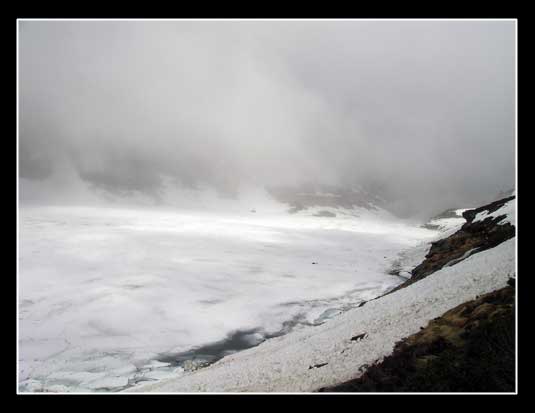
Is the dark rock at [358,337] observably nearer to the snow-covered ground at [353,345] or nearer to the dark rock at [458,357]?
the snow-covered ground at [353,345]

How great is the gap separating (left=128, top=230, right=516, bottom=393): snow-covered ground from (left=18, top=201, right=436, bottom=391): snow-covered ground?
8 cm

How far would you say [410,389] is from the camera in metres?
7.79

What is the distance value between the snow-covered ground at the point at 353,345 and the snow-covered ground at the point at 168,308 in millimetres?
83

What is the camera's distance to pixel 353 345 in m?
11.2

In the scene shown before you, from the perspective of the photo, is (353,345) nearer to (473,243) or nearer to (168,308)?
(473,243)

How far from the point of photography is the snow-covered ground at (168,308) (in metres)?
13.6

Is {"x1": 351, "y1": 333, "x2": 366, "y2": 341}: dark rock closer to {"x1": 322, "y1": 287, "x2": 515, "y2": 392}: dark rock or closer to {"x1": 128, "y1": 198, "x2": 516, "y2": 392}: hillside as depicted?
{"x1": 128, "y1": 198, "x2": 516, "y2": 392}: hillside

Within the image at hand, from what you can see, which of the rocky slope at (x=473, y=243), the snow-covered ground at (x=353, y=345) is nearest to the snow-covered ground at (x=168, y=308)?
the snow-covered ground at (x=353, y=345)

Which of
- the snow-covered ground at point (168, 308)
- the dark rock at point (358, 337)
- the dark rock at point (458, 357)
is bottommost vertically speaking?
the dark rock at point (458, 357)

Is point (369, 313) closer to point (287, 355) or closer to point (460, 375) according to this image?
point (287, 355)

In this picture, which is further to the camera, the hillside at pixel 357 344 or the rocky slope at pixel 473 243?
the rocky slope at pixel 473 243

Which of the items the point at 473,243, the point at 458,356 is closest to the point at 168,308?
the point at 473,243
